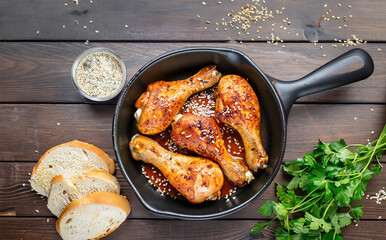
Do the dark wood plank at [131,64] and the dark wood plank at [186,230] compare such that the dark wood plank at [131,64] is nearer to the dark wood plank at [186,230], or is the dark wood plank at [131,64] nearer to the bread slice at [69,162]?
the bread slice at [69,162]

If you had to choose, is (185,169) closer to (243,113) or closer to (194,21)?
(243,113)

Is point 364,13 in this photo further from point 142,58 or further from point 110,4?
point 110,4

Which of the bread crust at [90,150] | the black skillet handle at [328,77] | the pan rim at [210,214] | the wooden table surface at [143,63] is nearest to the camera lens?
the pan rim at [210,214]

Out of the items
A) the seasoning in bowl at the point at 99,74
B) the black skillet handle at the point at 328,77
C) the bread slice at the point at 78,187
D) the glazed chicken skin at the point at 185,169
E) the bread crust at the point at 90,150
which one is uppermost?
the black skillet handle at the point at 328,77

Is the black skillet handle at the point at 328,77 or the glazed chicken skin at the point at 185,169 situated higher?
the black skillet handle at the point at 328,77

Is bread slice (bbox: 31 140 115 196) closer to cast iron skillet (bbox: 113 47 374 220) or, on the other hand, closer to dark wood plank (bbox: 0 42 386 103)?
cast iron skillet (bbox: 113 47 374 220)

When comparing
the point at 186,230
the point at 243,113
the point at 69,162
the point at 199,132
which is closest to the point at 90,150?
the point at 69,162

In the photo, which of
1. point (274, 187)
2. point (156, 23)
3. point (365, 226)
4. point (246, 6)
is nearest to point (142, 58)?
point (156, 23)

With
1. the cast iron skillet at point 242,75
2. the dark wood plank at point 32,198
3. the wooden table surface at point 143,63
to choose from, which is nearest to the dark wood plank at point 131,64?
the wooden table surface at point 143,63
